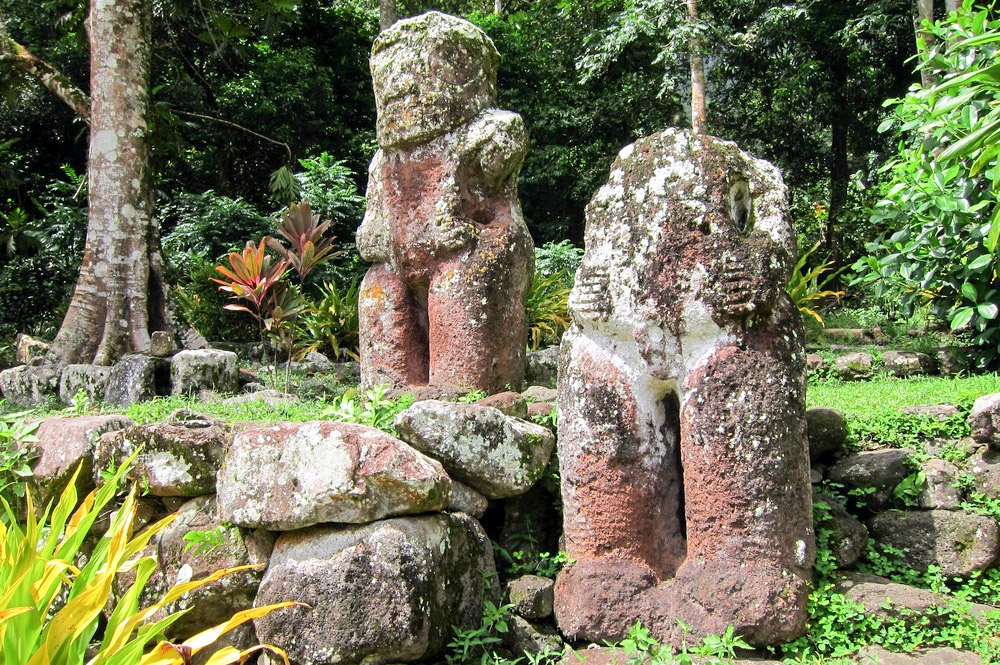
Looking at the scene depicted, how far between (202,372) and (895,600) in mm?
5117

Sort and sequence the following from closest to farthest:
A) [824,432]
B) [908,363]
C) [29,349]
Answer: [824,432] < [908,363] < [29,349]

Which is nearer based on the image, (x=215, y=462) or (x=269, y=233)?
(x=215, y=462)

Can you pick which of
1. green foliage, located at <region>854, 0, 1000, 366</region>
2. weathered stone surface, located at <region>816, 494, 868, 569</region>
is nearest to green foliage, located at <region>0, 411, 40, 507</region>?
weathered stone surface, located at <region>816, 494, 868, 569</region>

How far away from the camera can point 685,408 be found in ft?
11.5

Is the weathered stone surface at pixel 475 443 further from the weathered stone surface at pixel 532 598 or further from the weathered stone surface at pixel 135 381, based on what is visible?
the weathered stone surface at pixel 135 381

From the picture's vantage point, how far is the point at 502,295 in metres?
4.96

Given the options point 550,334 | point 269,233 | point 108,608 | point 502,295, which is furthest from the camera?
point 269,233

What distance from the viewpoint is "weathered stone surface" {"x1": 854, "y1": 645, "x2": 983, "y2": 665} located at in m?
3.16

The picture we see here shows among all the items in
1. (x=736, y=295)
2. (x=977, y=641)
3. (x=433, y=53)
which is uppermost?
(x=433, y=53)

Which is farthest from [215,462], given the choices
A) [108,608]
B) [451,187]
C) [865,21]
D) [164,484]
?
[865,21]

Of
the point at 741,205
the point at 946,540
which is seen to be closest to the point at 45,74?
the point at 741,205

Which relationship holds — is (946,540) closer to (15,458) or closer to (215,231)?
(15,458)

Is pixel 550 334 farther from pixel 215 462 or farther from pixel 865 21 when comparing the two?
pixel 865 21

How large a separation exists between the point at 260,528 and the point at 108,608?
0.95 m
